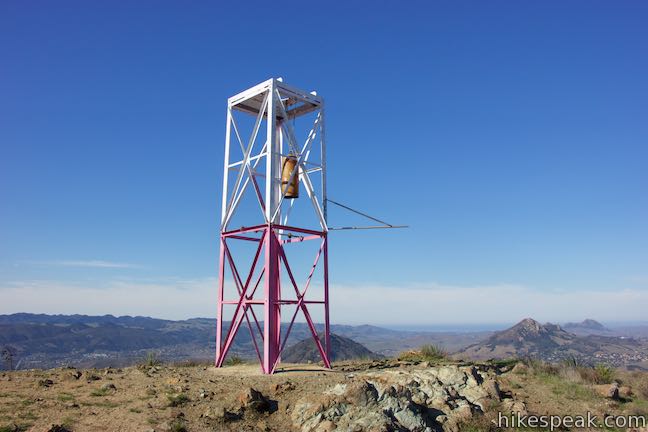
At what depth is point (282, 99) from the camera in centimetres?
2264

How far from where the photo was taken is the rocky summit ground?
13.3 m

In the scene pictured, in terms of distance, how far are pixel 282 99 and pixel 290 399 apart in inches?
547

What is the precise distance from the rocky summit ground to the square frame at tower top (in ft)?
41.7

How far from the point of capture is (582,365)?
2412 cm

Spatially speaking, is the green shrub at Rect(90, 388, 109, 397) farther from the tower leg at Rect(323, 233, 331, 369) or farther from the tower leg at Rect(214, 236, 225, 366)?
the tower leg at Rect(323, 233, 331, 369)

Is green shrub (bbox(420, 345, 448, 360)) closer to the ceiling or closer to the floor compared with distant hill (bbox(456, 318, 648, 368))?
closer to the ceiling

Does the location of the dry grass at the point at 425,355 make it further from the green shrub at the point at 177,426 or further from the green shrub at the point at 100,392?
the green shrub at the point at 100,392

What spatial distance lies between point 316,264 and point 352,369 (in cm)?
503

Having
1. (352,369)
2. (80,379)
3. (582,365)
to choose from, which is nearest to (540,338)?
(582,365)

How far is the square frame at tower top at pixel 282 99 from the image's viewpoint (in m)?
21.8

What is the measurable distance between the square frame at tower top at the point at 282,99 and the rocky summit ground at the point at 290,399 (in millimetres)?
12706

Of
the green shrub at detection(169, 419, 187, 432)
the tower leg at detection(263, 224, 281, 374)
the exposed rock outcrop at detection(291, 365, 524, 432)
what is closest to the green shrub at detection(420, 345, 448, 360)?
the exposed rock outcrop at detection(291, 365, 524, 432)

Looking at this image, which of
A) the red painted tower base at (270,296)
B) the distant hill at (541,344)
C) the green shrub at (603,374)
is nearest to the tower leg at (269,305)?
the red painted tower base at (270,296)

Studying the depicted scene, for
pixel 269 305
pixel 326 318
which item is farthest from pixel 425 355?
pixel 269 305
